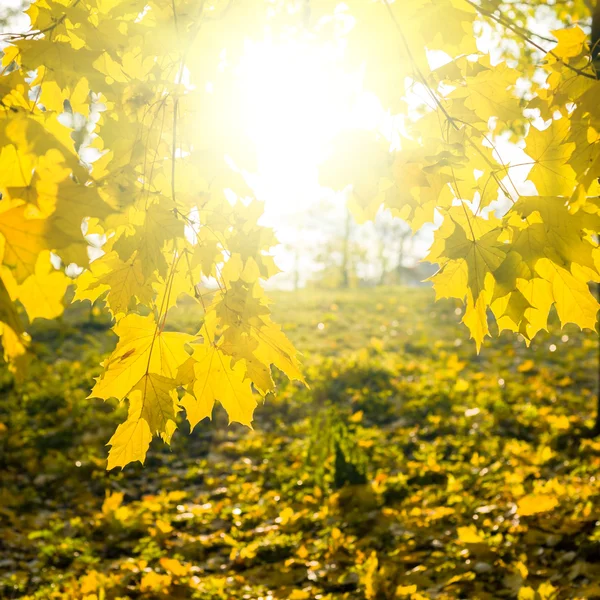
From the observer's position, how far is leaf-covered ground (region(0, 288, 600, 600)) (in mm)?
3268

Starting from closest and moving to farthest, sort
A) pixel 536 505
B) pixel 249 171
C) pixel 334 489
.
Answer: pixel 249 171
pixel 536 505
pixel 334 489

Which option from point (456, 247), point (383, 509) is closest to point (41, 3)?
point (456, 247)

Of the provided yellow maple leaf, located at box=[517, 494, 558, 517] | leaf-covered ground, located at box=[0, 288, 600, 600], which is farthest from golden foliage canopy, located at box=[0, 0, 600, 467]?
yellow maple leaf, located at box=[517, 494, 558, 517]

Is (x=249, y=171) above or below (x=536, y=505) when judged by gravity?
above

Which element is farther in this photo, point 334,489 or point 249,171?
point 334,489

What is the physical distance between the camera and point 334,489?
4621 mm

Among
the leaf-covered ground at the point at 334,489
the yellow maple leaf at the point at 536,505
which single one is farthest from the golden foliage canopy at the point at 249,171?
the yellow maple leaf at the point at 536,505

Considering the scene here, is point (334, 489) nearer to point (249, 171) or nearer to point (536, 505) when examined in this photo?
point (536, 505)

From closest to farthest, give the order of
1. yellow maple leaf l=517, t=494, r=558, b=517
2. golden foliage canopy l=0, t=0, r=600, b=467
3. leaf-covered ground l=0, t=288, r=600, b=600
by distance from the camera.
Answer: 1. golden foliage canopy l=0, t=0, r=600, b=467
2. leaf-covered ground l=0, t=288, r=600, b=600
3. yellow maple leaf l=517, t=494, r=558, b=517

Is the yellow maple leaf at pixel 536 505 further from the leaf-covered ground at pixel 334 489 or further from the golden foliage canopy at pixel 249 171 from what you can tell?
the golden foliage canopy at pixel 249 171

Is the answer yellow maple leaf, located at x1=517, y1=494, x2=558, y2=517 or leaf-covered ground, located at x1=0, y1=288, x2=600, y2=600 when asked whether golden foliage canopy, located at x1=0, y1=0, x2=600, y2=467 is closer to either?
leaf-covered ground, located at x1=0, y1=288, x2=600, y2=600

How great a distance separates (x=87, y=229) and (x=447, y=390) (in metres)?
5.37

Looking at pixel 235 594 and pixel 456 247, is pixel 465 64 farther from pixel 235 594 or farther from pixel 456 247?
pixel 235 594

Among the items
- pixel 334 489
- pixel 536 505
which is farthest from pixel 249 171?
pixel 334 489
